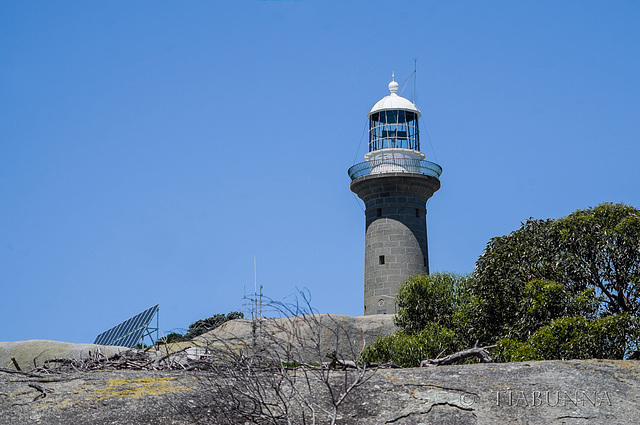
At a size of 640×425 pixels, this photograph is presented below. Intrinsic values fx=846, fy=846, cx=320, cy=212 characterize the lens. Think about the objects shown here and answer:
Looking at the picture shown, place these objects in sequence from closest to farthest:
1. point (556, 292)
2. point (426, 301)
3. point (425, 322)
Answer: point (556, 292)
point (425, 322)
point (426, 301)

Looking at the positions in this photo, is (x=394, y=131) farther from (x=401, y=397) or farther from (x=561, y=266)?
(x=401, y=397)

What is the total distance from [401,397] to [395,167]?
34098 millimetres

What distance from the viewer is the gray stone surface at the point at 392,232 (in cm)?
3962

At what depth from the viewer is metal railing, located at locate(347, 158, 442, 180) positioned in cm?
4138

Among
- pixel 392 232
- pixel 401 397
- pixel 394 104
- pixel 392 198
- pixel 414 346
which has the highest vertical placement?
pixel 394 104

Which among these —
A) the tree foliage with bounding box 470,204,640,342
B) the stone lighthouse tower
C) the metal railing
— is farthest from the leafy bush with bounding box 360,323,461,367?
the metal railing

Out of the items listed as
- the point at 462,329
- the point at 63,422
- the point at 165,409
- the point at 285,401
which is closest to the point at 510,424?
the point at 285,401

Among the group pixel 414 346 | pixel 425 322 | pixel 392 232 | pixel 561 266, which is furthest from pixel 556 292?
pixel 392 232

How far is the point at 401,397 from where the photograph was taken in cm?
769

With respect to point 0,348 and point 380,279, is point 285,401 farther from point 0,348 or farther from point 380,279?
point 380,279

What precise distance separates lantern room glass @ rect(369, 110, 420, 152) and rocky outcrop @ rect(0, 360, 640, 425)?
3468 centimetres

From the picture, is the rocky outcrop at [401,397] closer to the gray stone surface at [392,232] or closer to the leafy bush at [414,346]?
the leafy bush at [414,346]

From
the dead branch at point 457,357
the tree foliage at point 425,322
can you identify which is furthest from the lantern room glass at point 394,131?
the dead branch at point 457,357

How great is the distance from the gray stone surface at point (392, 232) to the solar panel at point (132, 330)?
12.4 metres
